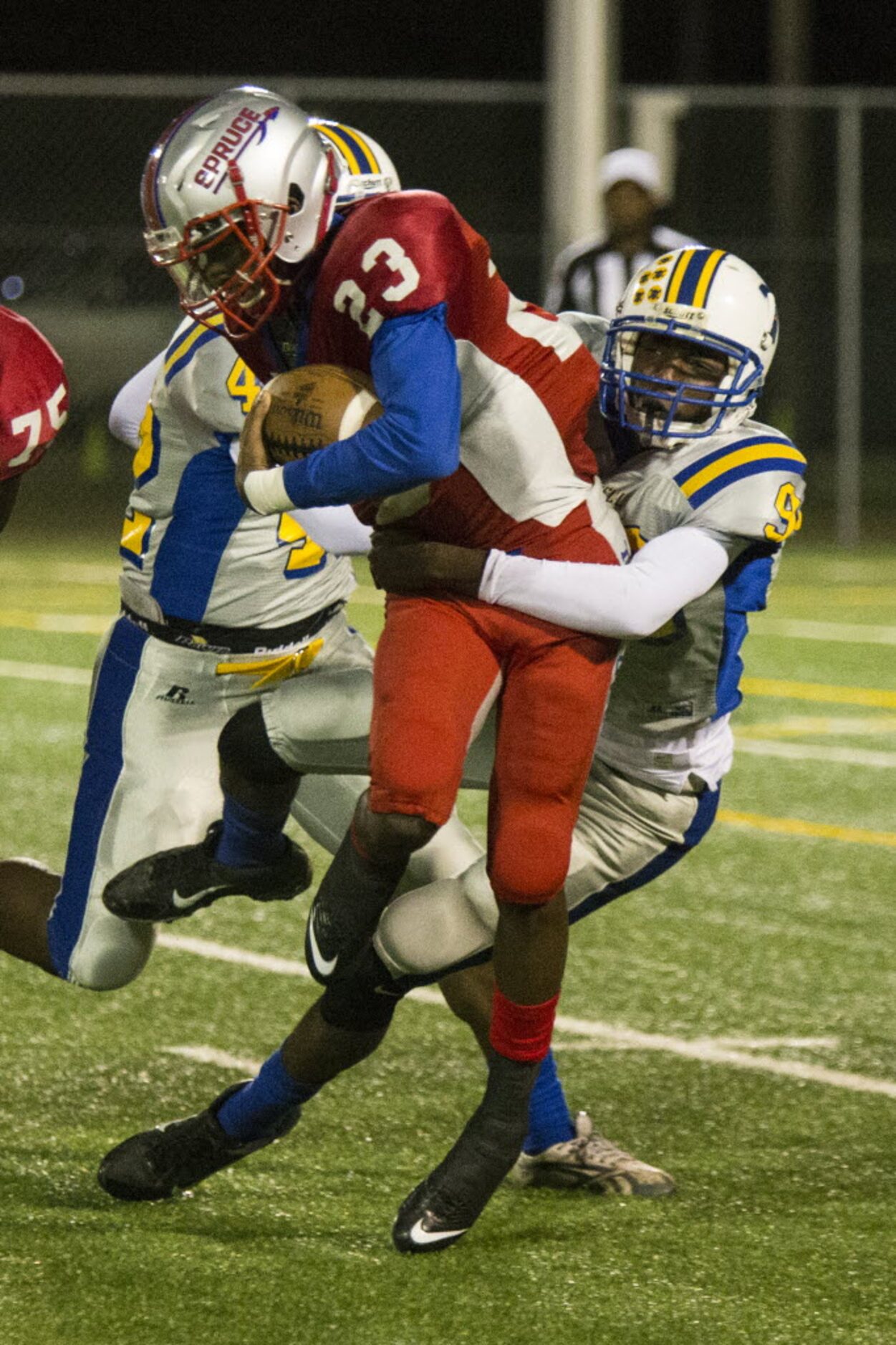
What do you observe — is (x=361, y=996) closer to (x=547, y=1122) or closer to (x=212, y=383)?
(x=547, y=1122)

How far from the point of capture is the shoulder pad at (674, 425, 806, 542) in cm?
340

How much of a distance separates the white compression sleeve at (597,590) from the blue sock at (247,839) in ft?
2.05

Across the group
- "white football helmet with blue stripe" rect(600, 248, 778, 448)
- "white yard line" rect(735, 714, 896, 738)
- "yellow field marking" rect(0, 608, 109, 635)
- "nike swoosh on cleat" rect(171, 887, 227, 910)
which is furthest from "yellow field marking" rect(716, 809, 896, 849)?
"yellow field marking" rect(0, 608, 109, 635)

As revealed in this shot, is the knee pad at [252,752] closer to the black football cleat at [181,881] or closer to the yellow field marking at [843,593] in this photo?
the black football cleat at [181,881]

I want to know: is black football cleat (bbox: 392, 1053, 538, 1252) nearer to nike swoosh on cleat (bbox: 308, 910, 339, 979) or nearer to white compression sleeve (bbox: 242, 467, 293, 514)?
nike swoosh on cleat (bbox: 308, 910, 339, 979)

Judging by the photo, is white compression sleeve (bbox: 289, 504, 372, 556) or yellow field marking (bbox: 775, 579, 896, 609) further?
yellow field marking (bbox: 775, 579, 896, 609)

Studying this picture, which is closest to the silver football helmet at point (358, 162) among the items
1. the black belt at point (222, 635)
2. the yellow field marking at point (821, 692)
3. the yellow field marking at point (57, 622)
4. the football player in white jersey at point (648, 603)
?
the football player in white jersey at point (648, 603)

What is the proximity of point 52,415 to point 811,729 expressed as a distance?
4.74 metres

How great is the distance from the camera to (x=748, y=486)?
342cm

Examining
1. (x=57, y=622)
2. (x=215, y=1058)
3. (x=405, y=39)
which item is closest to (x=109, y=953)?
(x=215, y=1058)

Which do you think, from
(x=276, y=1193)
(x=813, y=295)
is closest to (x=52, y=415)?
(x=276, y=1193)

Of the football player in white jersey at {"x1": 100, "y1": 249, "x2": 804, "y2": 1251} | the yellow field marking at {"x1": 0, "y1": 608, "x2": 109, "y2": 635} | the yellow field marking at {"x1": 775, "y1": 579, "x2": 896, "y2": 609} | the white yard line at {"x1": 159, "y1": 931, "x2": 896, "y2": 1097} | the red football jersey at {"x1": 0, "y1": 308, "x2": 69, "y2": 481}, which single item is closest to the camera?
the football player in white jersey at {"x1": 100, "y1": 249, "x2": 804, "y2": 1251}

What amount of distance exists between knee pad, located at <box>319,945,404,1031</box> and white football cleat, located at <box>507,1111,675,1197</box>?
0.46 meters

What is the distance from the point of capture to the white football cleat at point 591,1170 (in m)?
3.70
